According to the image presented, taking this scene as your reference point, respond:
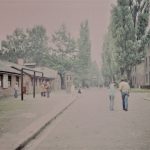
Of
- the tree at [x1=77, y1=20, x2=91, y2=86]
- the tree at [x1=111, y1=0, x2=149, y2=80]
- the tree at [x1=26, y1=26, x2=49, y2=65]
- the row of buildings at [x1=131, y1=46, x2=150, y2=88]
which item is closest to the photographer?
the tree at [x1=111, y1=0, x2=149, y2=80]

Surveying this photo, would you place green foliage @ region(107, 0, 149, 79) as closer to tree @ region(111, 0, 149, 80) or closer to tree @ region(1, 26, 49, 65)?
tree @ region(111, 0, 149, 80)

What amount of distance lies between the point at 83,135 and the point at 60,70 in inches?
3121

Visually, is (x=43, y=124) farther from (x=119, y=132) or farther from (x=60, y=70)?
(x=60, y=70)

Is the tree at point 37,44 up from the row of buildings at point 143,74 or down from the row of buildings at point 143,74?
up

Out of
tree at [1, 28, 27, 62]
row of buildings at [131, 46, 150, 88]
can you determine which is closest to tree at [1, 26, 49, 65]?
tree at [1, 28, 27, 62]

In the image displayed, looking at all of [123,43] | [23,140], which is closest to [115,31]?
[123,43]

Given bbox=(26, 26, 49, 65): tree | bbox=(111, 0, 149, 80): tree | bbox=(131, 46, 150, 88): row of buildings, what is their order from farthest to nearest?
bbox=(26, 26, 49, 65): tree → bbox=(131, 46, 150, 88): row of buildings → bbox=(111, 0, 149, 80): tree

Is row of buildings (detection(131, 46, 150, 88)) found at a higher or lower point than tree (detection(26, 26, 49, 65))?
lower

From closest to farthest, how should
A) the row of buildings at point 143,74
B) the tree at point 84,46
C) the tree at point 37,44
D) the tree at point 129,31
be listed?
the tree at point 129,31 → the row of buildings at point 143,74 → the tree at point 84,46 → the tree at point 37,44

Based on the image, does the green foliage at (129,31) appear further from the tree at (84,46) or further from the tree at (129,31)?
the tree at (84,46)

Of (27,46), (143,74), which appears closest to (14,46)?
(27,46)

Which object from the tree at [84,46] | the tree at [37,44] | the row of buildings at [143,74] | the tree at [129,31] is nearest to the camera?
the tree at [129,31]

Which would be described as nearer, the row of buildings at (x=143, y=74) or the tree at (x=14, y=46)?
the row of buildings at (x=143, y=74)

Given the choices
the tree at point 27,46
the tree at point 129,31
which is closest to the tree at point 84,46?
the tree at point 27,46
